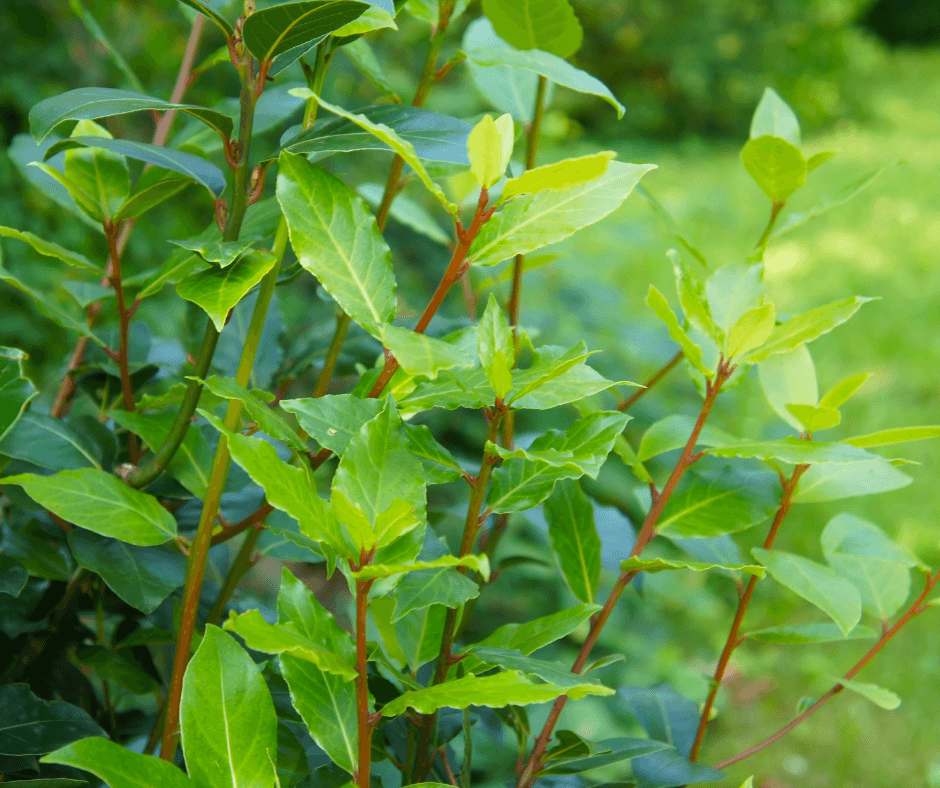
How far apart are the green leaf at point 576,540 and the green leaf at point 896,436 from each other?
210mm

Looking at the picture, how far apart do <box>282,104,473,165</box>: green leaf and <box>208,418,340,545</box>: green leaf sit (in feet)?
0.62

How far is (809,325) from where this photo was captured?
54cm

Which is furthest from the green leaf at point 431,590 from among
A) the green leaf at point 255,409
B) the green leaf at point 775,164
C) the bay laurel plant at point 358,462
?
the green leaf at point 775,164

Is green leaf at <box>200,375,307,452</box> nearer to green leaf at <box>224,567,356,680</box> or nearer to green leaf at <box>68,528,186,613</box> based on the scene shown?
green leaf at <box>224,567,356,680</box>

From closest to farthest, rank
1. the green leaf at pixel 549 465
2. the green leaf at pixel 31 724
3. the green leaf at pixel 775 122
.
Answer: the green leaf at pixel 549 465
the green leaf at pixel 31 724
the green leaf at pixel 775 122

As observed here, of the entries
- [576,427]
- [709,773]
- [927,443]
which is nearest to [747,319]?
[576,427]

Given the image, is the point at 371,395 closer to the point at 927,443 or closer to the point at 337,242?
the point at 337,242

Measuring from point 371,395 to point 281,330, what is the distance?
304mm

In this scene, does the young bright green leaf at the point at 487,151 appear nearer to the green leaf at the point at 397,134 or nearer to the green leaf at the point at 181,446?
the green leaf at the point at 397,134

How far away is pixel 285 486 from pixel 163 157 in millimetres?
282

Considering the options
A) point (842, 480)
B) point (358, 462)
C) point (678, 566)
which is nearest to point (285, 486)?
point (358, 462)

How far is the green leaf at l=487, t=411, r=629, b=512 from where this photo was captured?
0.51 metres

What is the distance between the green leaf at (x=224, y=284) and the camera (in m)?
0.50

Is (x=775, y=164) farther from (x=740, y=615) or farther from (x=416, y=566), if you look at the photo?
(x=416, y=566)
